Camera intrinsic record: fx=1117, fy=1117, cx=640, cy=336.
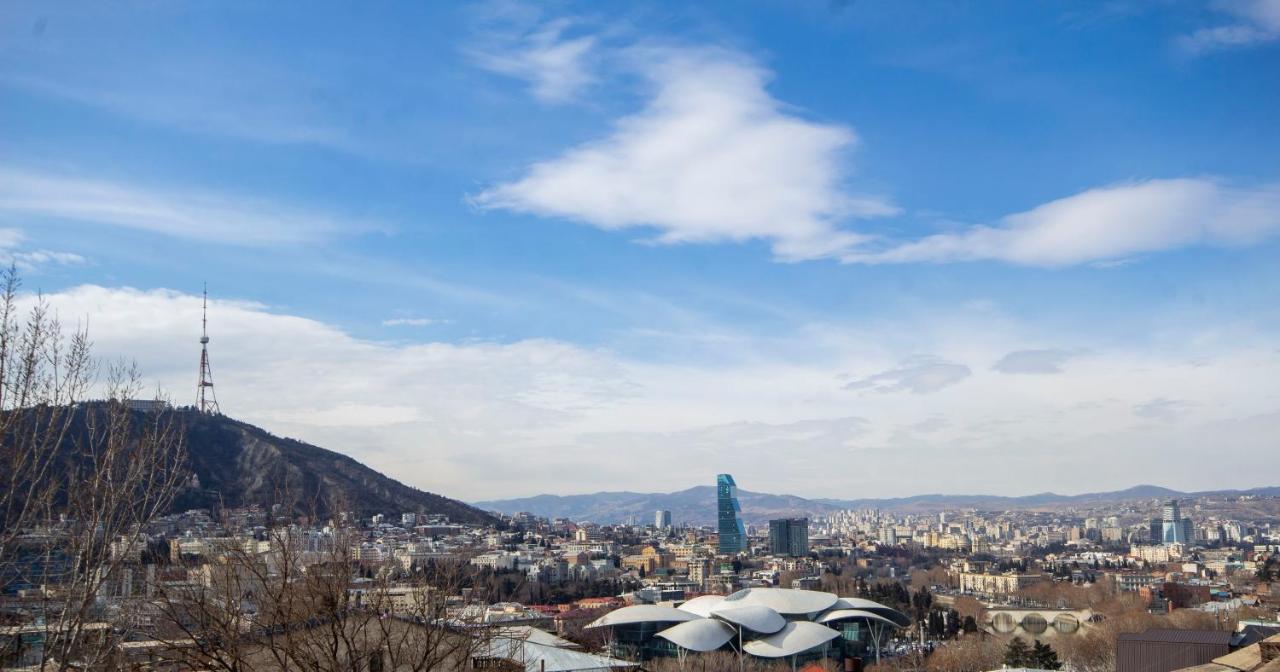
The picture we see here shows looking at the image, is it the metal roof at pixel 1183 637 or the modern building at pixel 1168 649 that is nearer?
the modern building at pixel 1168 649

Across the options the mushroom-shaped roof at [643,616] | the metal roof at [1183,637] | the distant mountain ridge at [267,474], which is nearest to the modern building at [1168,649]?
the metal roof at [1183,637]

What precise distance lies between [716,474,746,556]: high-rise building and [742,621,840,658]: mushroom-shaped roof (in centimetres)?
9601

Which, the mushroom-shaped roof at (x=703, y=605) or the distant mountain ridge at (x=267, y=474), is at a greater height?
the distant mountain ridge at (x=267, y=474)

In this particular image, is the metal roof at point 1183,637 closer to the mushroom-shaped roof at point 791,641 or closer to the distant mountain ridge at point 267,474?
the mushroom-shaped roof at point 791,641

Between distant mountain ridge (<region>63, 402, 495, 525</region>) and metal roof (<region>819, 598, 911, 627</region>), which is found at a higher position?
distant mountain ridge (<region>63, 402, 495, 525</region>)

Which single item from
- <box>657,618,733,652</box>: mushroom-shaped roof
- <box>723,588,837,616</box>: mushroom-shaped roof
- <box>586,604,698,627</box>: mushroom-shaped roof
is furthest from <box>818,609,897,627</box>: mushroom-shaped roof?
<box>586,604,698,627</box>: mushroom-shaped roof

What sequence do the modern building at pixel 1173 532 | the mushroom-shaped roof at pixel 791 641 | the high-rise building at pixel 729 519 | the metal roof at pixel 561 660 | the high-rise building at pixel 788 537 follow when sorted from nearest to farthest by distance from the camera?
the metal roof at pixel 561 660 < the mushroom-shaped roof at pixel 791 641 < the high-rise building at pixel 788 537 < the high-rise building at pixel 729 519 < the modern building at pixel 1173 532

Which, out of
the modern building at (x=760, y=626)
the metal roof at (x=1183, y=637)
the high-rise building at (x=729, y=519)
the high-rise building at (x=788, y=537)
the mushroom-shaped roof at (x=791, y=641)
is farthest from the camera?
the high-rise building at (x=729, y=519)

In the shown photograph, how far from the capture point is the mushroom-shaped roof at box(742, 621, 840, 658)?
140 ft

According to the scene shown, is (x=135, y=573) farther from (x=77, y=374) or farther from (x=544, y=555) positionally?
(x=544, y=555)

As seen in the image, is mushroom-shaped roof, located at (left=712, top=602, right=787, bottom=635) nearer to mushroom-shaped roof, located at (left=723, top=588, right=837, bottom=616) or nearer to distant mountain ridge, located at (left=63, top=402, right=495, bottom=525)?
mushroom-shaped roof, located at (left=723, top=588, right=837, bottom=616)

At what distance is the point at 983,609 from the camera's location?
58.0m

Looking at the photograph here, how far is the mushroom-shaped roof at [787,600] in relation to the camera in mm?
49281

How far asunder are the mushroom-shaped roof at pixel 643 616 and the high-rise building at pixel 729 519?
9473 centimetres
